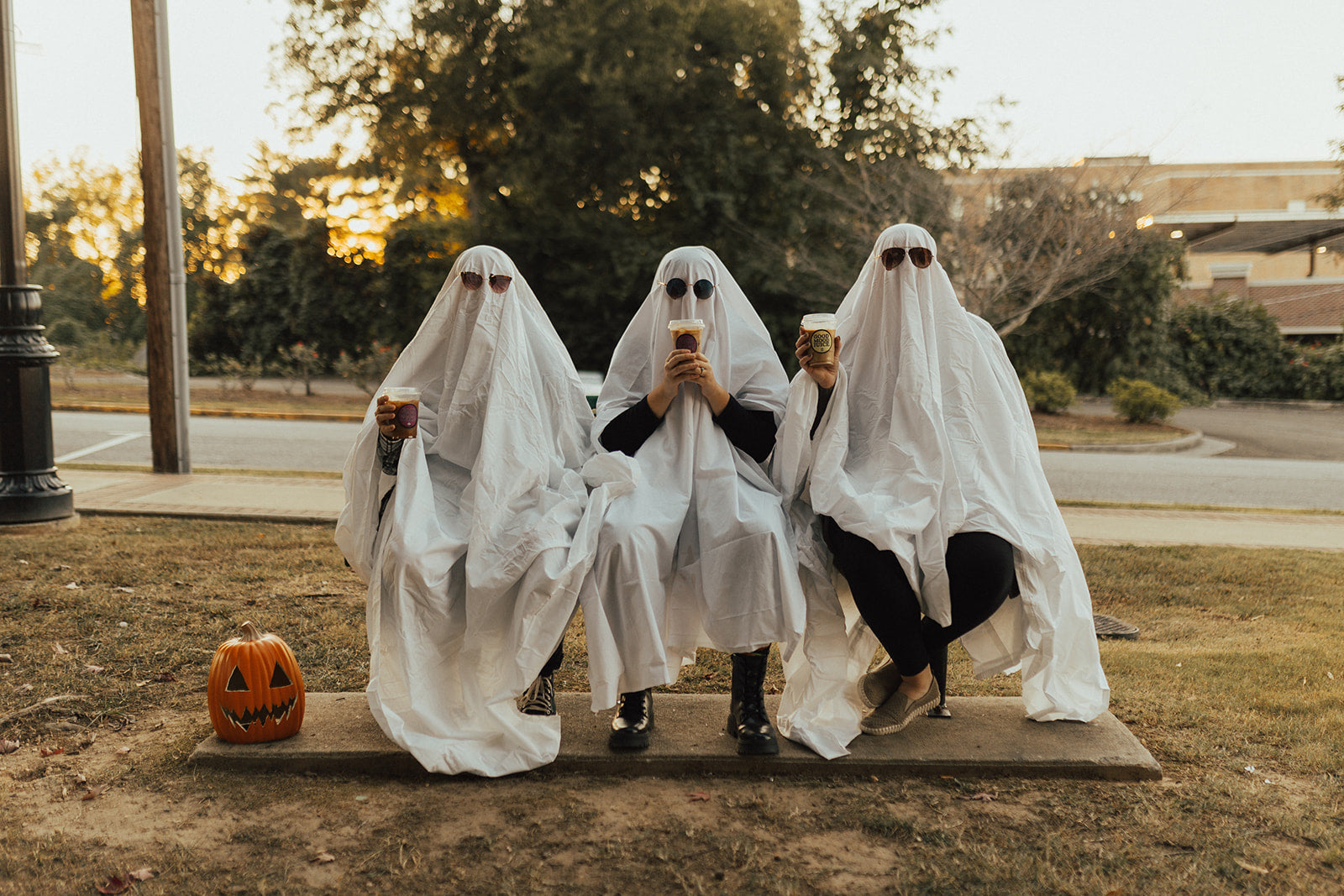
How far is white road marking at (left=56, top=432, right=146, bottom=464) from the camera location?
11883 mm

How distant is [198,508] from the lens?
7.50m

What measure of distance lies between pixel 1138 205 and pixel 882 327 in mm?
15262

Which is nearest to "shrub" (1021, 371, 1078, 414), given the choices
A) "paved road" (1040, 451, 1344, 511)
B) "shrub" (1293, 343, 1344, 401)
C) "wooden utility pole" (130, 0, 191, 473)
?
"paved road" (1040, 451, 1344, 511)

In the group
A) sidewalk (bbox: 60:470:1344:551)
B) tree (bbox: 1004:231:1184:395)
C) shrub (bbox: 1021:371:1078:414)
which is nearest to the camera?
sidewalk (bbox: 60:470:1344:551)

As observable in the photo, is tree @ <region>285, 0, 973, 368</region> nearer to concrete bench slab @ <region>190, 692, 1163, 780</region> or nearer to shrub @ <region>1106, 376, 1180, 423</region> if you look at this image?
shrub @ <region>1106, 376, 1180, 423</region>

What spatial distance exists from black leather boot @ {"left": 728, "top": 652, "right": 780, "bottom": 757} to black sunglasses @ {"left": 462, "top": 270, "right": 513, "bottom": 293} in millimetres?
1502

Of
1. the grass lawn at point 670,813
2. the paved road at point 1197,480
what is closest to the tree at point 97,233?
the paved road at point 1197,480

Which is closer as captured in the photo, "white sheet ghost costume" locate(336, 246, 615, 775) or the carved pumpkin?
"white sheet ghost costume" locate(336, 246, 615, 775)

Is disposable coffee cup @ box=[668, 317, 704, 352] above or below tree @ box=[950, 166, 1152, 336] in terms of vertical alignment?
below

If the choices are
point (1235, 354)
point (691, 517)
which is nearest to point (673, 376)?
point (691, 517)

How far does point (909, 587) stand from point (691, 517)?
728 millimetres

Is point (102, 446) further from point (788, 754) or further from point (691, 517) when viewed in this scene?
point (788, 754)

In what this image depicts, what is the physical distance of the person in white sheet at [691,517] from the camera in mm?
3020

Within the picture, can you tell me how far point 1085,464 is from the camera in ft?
42.2
